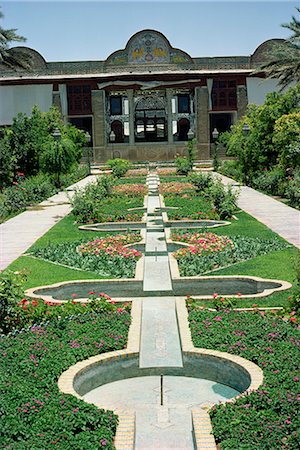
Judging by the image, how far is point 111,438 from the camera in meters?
5.00

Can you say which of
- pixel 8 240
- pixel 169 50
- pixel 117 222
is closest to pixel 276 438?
pixel 8 240

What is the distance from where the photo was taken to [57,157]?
81.0ft

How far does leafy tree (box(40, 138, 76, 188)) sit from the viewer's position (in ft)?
80.7

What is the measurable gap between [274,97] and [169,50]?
24.8m

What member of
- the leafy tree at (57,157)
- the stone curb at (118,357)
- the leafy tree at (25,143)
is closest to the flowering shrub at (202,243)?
the stone curb at (118,357)

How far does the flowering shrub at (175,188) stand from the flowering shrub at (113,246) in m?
9.85

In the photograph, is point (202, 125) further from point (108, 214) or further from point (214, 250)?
point (214, 250)

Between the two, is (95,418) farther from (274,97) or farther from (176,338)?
(274,97)

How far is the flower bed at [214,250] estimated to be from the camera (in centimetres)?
1122

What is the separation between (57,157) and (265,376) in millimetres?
19577

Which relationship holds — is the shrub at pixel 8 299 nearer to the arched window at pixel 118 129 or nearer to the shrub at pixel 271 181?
the shrub at pixel 271 181

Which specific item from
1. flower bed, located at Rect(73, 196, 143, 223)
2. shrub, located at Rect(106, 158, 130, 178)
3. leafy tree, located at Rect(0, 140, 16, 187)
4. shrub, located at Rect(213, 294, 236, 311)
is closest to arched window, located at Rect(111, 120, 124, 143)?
shrub, located at Rect(106, 158, 130, 178)

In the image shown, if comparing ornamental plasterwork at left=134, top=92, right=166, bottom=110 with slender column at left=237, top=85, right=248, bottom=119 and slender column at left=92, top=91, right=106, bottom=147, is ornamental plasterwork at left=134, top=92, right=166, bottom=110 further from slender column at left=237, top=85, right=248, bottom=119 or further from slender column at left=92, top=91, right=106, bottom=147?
slender column at left=237, top=85, right=248, bottom=119

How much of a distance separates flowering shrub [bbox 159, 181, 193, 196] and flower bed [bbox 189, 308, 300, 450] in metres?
16.2
